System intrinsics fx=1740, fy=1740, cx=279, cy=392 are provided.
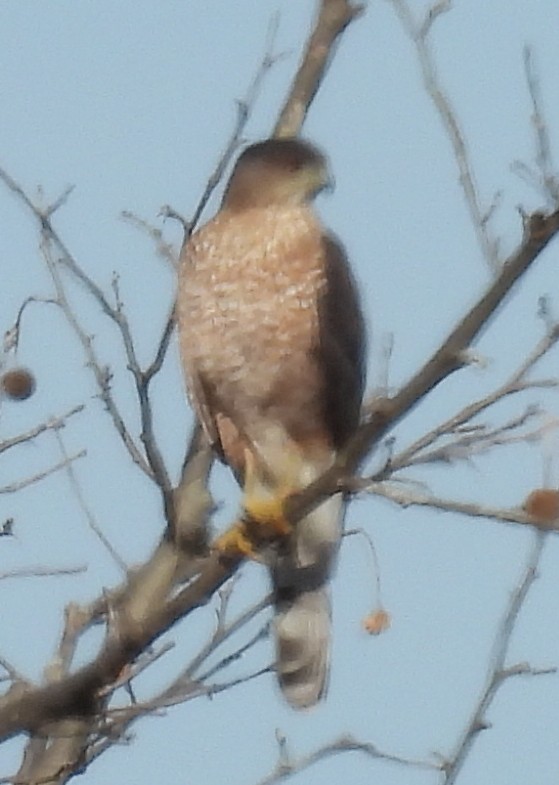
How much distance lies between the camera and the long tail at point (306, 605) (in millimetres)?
4410

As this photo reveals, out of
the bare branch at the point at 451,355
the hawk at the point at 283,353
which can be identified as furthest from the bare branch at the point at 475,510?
the hawk at the point at 283,353

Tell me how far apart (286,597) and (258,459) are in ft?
1.21

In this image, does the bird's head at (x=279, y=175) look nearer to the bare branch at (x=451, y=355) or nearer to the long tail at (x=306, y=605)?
the long tail at (x=306, y=605)

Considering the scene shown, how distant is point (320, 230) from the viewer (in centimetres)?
447

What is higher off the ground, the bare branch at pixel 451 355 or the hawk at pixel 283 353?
the bare branch at pixel 451 355

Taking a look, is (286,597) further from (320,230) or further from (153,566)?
(320,230)

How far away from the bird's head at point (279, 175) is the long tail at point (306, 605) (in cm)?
80

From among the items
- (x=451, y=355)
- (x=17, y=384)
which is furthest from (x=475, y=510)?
(x=17, y=384)

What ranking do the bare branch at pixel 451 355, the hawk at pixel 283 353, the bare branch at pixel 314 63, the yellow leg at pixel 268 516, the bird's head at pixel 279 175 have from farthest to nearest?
the bare branch at pixel 314 63 → the bird's head at pixel 279 175 → the hawk at pixel 283 353 → the yellow leg at pixel 268 516 → the bare branch at pixel 451 355

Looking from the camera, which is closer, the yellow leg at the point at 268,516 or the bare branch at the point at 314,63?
the yellow leg at the point at 268,516

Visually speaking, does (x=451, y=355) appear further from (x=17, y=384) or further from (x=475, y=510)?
(x=17, y=384)

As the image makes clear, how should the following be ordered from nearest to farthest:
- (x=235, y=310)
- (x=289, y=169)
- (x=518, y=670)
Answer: (x=518, y=670)
(x=235, y=310)
(x=289, y=169)

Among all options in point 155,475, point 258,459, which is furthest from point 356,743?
point 258,459

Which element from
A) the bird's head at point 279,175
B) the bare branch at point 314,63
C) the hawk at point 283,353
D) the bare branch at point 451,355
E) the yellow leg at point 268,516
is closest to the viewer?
the bare branch at point 451,355
